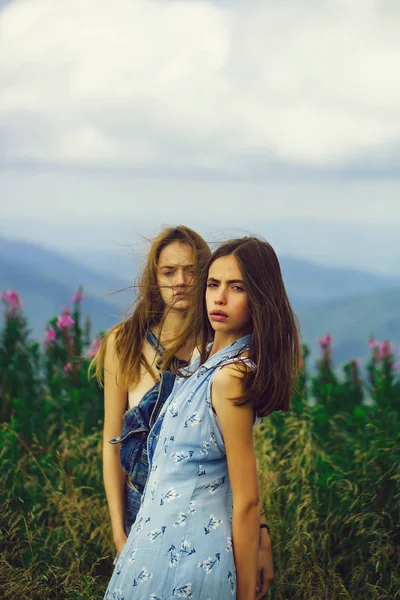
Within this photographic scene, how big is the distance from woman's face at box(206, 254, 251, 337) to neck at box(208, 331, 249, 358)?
36 millimetres

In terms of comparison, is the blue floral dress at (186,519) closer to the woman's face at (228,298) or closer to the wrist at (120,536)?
the woman's face at (228,298)

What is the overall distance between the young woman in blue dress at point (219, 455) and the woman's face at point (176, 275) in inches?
21.5

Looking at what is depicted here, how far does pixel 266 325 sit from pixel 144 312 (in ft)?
2.66

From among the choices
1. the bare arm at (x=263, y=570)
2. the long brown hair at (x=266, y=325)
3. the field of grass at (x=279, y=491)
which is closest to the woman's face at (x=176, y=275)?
the long brown hair at (x=266, y=325)

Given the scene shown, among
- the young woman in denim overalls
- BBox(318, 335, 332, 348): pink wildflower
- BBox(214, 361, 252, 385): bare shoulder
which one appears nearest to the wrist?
the young woman in denim overalls

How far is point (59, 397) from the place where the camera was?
18.8 feet

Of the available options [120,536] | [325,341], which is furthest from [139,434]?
[325,341]

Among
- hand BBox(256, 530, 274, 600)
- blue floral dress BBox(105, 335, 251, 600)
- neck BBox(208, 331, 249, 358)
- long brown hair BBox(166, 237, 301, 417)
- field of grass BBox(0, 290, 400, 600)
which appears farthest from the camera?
field of grass BBox(0, 290, 400, 600)

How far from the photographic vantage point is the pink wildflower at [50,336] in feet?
20.8

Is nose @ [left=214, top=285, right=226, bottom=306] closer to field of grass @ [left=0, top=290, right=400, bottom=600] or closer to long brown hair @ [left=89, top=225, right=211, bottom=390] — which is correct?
long brown hair @ [left=89, top=225, right=211, bottom=390]

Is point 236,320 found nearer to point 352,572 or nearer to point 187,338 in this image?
point 187,338

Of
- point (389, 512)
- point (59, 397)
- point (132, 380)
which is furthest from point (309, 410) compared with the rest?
point (132, 380)

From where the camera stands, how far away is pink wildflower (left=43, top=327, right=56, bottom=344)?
20.8 feet

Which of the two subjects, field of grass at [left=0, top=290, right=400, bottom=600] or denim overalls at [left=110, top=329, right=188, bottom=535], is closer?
denim overalls at [left=110, top=329, right=188, bottom=535]
